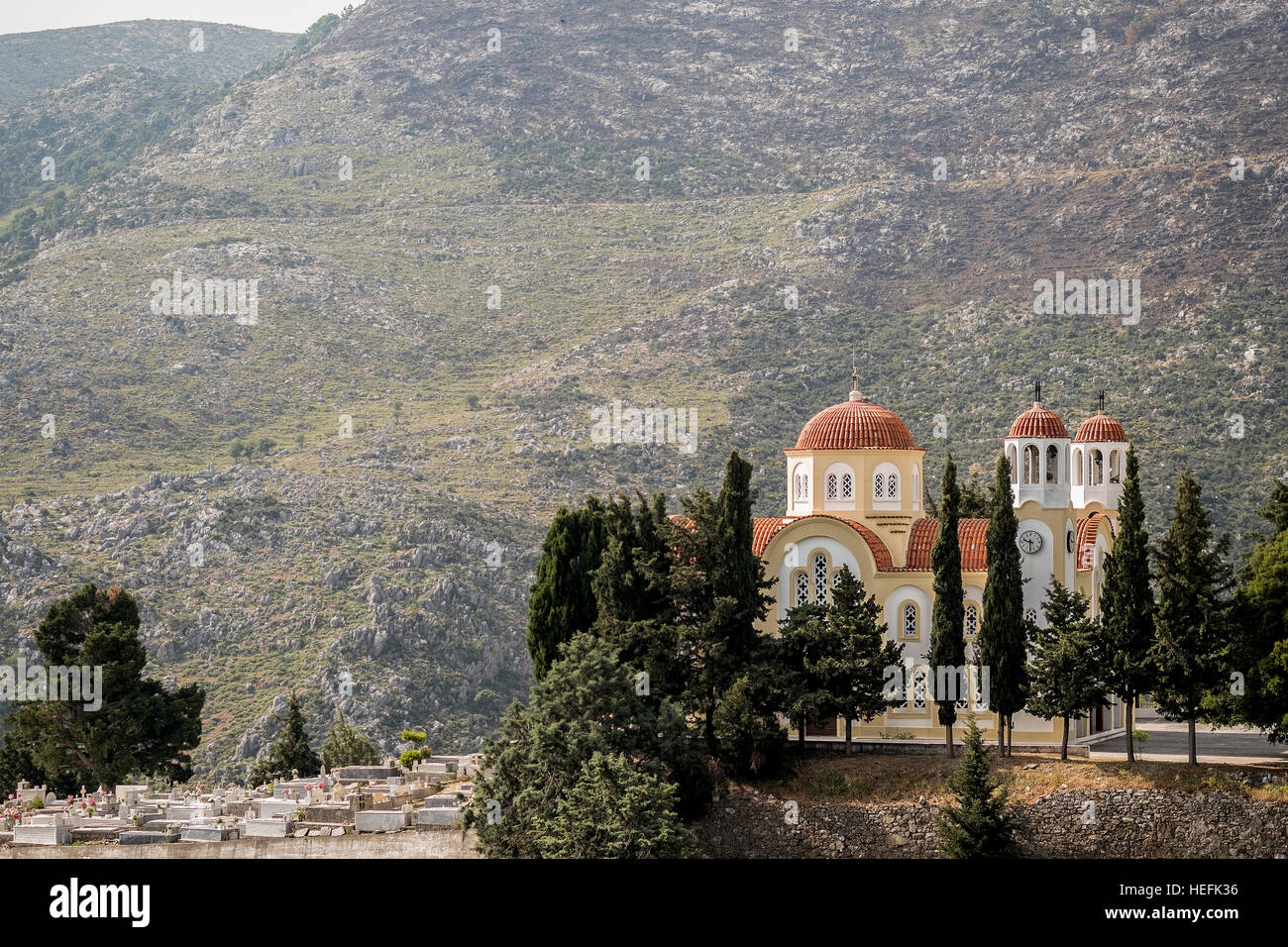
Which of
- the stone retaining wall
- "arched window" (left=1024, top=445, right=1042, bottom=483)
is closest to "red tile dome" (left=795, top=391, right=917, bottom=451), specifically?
"arched window" (left=1024, top=445, right=1042, bottom=483)

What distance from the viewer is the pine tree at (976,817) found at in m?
41.3

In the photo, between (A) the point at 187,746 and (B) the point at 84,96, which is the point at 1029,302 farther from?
(B) the point at 84,96

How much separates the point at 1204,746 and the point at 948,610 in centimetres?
1051

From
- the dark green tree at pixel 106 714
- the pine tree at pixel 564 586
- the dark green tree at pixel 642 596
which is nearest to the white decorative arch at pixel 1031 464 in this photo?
the dark green tree at pixel 642 596

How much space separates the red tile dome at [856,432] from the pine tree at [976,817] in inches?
512

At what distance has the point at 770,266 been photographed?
411ft

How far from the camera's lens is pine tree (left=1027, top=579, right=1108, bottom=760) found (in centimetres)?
4453

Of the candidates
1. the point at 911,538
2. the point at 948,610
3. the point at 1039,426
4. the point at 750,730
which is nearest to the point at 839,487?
the point at 911,538

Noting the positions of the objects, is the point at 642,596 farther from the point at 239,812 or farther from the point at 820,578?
the point at 239,812

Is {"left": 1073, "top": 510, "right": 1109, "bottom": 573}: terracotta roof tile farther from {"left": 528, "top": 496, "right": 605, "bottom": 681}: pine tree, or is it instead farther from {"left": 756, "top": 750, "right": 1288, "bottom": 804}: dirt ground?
{"left": 528, "top": 496, "right": 605, "bottom": 681}: pine tree

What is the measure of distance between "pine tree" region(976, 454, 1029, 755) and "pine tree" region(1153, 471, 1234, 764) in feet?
12.9

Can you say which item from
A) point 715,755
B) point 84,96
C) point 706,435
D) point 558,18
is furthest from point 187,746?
point 84,96

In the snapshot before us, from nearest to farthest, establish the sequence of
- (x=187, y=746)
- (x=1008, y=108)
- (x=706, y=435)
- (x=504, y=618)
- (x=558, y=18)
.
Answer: (x=187, y=746) < (x=504, y=618) < (x=706, y=435) < (x=1008, y=108) < (x=558, y=18)

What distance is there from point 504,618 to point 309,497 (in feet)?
52.7
